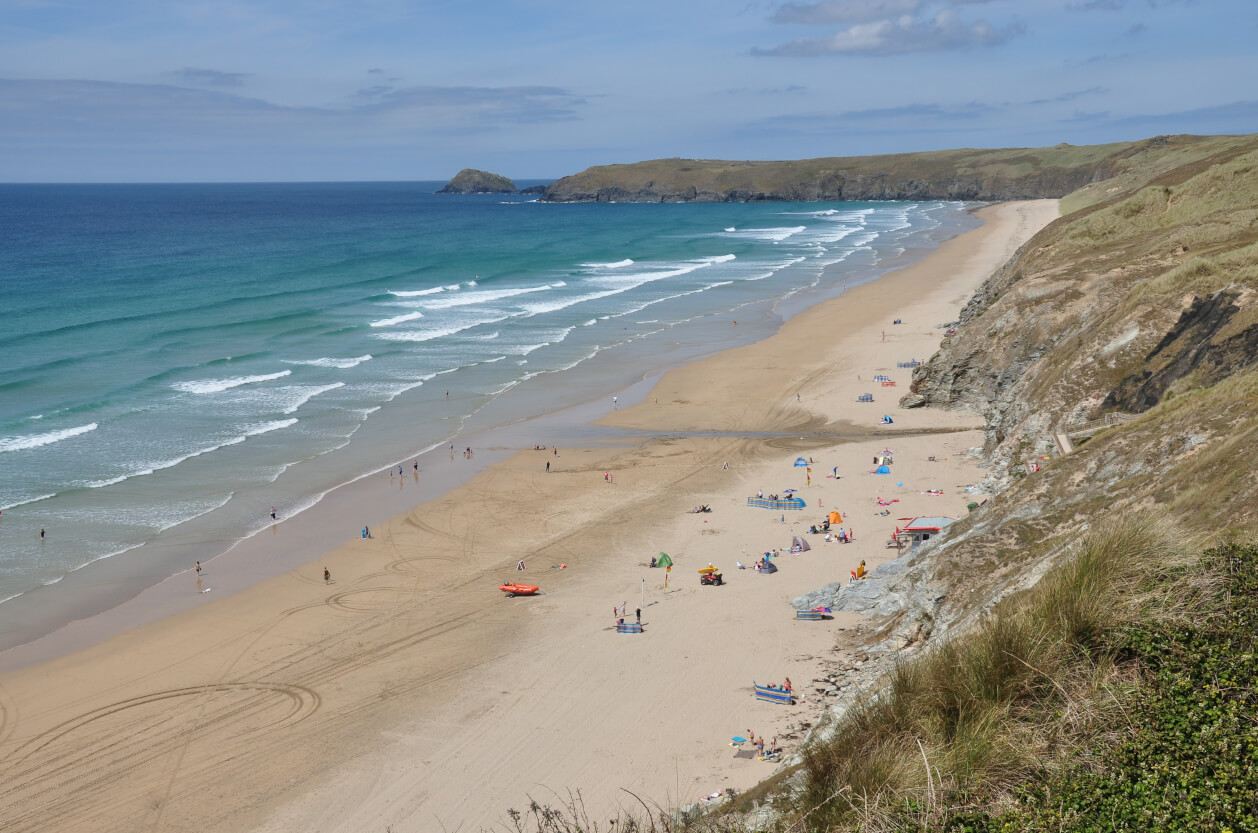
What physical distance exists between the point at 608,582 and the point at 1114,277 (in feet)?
69.4

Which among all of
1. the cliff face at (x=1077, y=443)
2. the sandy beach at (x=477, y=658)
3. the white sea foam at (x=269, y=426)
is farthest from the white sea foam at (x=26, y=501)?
the cliff face at (x=1077, y=443)

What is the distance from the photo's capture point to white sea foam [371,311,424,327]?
196 feet

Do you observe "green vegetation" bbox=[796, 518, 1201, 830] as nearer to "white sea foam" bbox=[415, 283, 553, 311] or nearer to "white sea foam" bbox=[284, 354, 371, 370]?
"white sea foam" bbox=[284, 354, 371, 370]

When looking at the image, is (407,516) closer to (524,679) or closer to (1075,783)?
(524,679)

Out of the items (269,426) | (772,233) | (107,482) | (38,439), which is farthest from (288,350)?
(772,233)

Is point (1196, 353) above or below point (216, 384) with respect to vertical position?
above

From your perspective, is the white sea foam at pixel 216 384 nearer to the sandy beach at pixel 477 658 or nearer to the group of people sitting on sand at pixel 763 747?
the sandy beach at pixel 477 658

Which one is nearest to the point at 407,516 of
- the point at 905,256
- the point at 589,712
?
the point at 589,712

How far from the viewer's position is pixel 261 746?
17.8 m

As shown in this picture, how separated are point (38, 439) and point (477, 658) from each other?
81.4 feet

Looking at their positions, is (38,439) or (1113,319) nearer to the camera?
(1113,319)

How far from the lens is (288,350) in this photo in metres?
52.3

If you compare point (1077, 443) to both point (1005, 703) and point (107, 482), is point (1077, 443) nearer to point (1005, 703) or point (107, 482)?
point (1005, 703)

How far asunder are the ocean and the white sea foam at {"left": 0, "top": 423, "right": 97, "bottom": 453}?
115 millimetres
